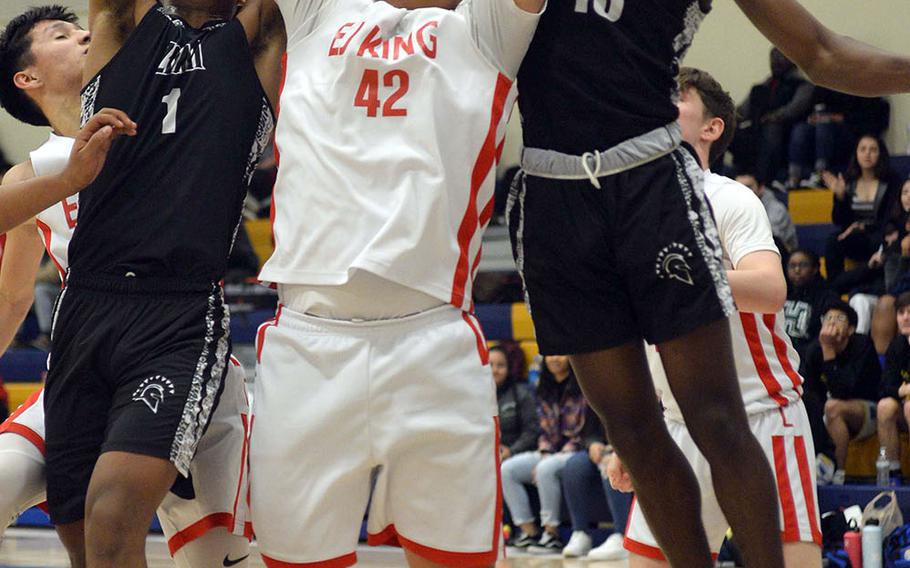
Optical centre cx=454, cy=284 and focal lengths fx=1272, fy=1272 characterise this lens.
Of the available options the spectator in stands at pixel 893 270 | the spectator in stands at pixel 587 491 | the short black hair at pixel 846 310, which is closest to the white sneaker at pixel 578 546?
the spectator in stands at pixel 587 491

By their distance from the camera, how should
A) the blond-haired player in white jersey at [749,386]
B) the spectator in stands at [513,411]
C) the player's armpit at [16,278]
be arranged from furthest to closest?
the spectator in stands at [513,411] < the player's armpit at [16,278] < the blond-haired player in white jersey at [749,386]

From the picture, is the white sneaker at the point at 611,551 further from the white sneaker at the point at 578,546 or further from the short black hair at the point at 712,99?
the short black hair at the point at 712,99

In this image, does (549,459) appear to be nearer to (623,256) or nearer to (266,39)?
(266,39)

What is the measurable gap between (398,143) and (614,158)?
1.79 feet

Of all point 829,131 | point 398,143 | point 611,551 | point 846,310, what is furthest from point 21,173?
point 829,131

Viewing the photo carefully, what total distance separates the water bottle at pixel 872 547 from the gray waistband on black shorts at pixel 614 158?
490 cm

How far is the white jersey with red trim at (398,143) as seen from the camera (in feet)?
10.5

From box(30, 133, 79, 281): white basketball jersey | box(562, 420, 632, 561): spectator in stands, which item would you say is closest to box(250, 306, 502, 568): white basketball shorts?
box(30, 133, 79, 281): white basketball jersey

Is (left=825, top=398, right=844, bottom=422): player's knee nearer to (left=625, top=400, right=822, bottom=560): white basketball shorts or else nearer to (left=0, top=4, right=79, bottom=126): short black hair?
(left=625, top=400, right=822, bottom=560): white basketball shorts

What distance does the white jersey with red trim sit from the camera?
321cm

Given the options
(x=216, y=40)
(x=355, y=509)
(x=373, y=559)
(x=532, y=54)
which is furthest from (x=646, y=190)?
(x=373, y=559)

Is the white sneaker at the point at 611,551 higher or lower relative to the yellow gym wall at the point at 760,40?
lower

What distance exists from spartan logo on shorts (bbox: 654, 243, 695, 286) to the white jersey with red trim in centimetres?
52

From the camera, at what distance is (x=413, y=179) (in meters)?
3.22
